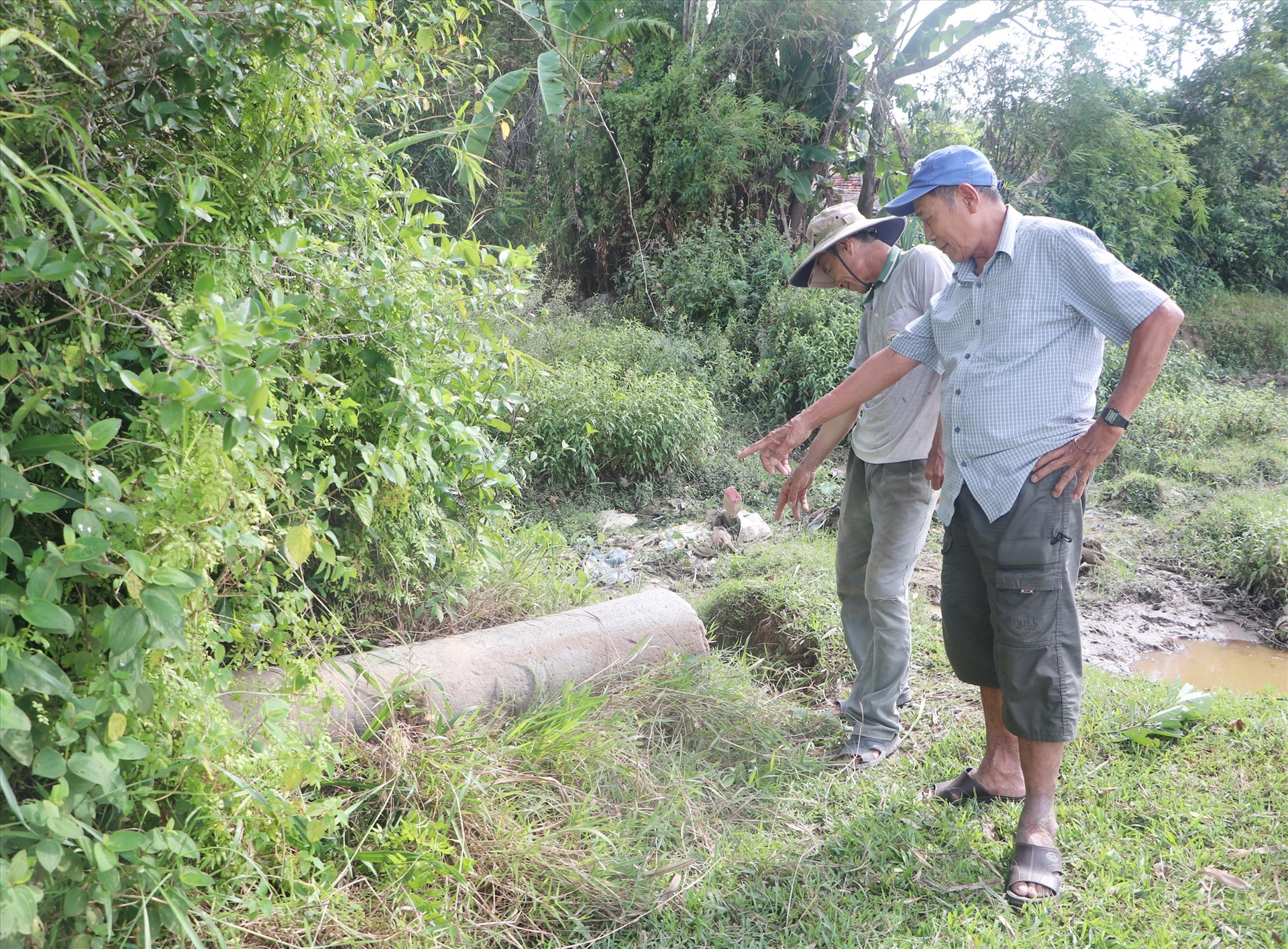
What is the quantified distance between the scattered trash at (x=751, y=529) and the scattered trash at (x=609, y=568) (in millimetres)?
784

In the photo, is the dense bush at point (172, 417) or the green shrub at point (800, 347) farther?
the green shrub at point (800, 347)

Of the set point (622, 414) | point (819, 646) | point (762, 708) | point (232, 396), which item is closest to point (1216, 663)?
point (819, 646)

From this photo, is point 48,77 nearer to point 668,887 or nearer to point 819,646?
point 668,887

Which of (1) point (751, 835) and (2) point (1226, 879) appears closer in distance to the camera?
(2) point (1226, 879)

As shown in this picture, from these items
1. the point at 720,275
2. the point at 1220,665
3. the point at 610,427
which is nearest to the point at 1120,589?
the point at 1220,665

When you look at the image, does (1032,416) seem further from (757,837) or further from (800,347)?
(800,347)

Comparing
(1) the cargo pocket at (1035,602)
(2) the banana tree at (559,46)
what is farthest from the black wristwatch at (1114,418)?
(2) the banana tree at (559,46)

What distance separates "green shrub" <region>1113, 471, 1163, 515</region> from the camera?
6668 millimetres

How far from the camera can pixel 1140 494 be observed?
6.78 meters

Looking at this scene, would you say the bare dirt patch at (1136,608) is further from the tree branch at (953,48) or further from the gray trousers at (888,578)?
the tree branch at (953,48)

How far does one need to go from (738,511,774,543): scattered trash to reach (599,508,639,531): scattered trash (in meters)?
0.77

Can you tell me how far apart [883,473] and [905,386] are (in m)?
0.33

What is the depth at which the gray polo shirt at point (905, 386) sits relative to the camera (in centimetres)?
336

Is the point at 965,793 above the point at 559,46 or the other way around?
the other way around
